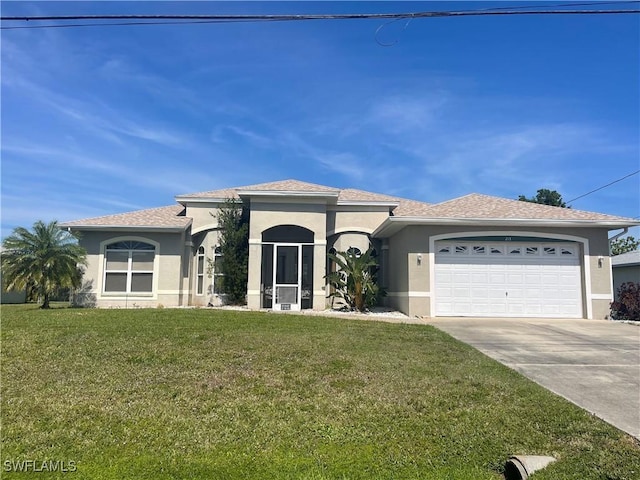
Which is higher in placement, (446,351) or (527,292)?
(527,292)

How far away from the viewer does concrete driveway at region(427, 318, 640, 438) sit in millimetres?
6027

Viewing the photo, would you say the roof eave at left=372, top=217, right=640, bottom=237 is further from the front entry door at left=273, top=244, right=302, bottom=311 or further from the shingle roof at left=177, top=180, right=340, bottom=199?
the front entry door at left=273, top=244, right=302, bottom=311

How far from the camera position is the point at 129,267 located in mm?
18625

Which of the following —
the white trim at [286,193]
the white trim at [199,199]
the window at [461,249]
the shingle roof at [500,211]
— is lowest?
the window at [461,249]

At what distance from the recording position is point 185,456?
4391 mm

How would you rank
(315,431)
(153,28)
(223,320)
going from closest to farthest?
1. (315,431)
2. (153,28)
3. (223,320)

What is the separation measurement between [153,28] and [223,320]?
286 inches

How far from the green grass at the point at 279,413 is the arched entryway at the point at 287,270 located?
823cm

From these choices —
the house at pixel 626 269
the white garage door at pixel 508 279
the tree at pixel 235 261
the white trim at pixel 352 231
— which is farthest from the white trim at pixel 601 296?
the tree at pixel 235 261

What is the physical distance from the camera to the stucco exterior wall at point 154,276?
18.3 metres

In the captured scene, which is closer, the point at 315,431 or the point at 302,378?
the point at 315,431

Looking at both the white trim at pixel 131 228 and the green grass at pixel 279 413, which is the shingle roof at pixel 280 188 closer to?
the white trim at pixel 131 228

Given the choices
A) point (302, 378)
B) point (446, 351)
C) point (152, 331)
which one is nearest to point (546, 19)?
point (446, 351)

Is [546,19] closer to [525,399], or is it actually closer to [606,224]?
[525,399]
